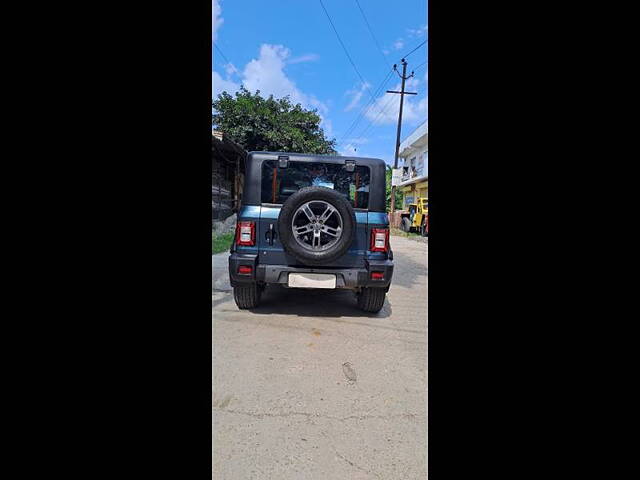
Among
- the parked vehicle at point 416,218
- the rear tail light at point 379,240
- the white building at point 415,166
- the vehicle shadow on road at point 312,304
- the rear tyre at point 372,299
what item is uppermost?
the white building at point 415,166

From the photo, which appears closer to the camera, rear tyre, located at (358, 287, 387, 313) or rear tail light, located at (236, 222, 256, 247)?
rear tail light, located at (236, 222, 256, 247)

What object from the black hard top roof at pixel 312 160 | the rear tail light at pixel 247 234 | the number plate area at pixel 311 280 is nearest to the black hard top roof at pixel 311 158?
the black hard top roof at pixel 312 160

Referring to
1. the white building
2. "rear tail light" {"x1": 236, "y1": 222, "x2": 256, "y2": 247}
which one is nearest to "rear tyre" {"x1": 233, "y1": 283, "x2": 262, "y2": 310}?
"rear tail light" {"x1": 236, "y1": 222, "x2": 256, "y2": 247}

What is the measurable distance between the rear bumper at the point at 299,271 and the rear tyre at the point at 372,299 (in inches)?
11.3

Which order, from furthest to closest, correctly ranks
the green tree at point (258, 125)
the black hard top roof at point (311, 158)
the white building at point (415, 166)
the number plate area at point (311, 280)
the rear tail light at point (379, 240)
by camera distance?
the white building at point (415, 166) < the green tree at point (258, 125) < the black hard top roof at point (311, 158) < the rear tail light at point (379, 240) < the number plate area at point (311, 280)

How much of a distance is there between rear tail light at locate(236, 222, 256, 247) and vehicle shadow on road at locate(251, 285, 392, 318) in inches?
34.4

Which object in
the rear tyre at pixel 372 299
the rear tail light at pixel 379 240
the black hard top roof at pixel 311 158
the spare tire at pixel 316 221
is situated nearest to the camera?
the spare tire at pixel 316 221

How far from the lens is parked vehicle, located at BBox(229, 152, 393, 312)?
3299 mm

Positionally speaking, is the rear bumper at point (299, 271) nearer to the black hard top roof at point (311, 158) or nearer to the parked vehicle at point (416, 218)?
the black hard top roof at point (311, 158)

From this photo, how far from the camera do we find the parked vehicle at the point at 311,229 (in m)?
3.30

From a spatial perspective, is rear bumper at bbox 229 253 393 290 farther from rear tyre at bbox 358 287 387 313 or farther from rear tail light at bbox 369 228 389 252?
rear tyre at bbox 358 287 387 313
